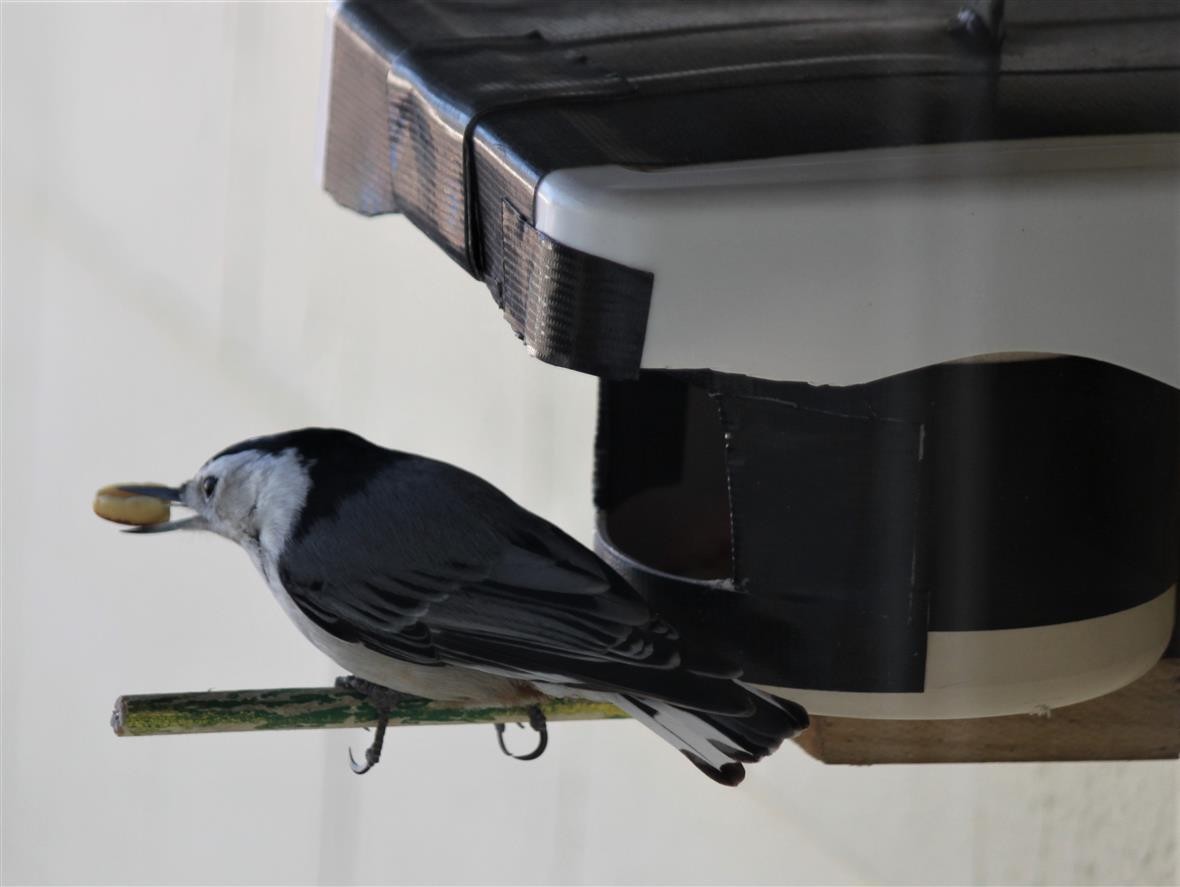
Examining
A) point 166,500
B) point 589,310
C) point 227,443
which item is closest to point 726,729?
point 589,310

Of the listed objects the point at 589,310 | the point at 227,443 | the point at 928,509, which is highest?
the point at 589,310

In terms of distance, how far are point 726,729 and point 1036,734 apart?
0.86ft

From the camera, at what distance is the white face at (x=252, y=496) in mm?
1021

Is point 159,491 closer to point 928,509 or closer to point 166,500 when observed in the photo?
point 166,500

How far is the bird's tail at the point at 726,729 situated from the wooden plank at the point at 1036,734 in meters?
0.13

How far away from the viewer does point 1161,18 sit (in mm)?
800

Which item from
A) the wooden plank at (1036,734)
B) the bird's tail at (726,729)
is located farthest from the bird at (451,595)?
the wooden plank at (1036,734)

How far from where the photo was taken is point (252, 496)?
105 cm

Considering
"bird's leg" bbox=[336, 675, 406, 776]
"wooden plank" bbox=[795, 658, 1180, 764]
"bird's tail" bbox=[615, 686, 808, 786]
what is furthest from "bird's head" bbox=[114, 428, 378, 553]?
"wooden plank" bbox=[795, 658, 1180, 764]

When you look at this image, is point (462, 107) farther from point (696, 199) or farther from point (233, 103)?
point (233, 103)

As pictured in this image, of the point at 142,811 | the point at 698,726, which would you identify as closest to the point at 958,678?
the point at 698,726

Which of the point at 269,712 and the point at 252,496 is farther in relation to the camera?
the point at 252,496

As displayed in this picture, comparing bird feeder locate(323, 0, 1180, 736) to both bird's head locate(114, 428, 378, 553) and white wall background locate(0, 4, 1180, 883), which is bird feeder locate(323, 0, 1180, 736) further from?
white wall background locate(0, 4, 1180, 883)

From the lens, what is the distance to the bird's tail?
0.82 m
